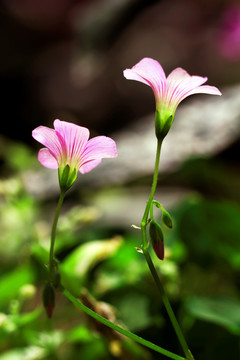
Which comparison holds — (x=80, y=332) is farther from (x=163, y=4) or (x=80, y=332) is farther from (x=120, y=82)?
(x=163, y=4)

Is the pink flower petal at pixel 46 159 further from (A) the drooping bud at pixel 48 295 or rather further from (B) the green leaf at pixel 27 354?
(B) the green leaf at pixel 27 354

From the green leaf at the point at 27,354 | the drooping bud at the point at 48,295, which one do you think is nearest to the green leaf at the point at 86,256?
the green leaf at the point at 27,354

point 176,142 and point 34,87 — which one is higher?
point 34,87

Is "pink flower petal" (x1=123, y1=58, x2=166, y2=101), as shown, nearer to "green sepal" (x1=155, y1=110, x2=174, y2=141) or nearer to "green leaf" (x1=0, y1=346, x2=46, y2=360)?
"green sepal" (x1=155, y1=110, x2=174, y2=141)

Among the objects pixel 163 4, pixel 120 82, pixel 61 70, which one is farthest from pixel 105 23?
pixel 163 4

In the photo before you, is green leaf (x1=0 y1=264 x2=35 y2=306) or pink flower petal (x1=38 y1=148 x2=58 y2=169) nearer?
pink flower petal (x1=38 y1=148 x2=58 y2=169)

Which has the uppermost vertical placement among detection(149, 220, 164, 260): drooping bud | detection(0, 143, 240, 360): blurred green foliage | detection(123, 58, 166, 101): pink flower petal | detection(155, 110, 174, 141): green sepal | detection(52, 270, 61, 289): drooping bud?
detection(123, 58, 166, 101): pink flower petal

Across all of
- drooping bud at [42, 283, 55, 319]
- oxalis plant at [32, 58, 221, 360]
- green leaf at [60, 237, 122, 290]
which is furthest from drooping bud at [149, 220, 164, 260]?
green leaf at [60, 237, 122, 290]
